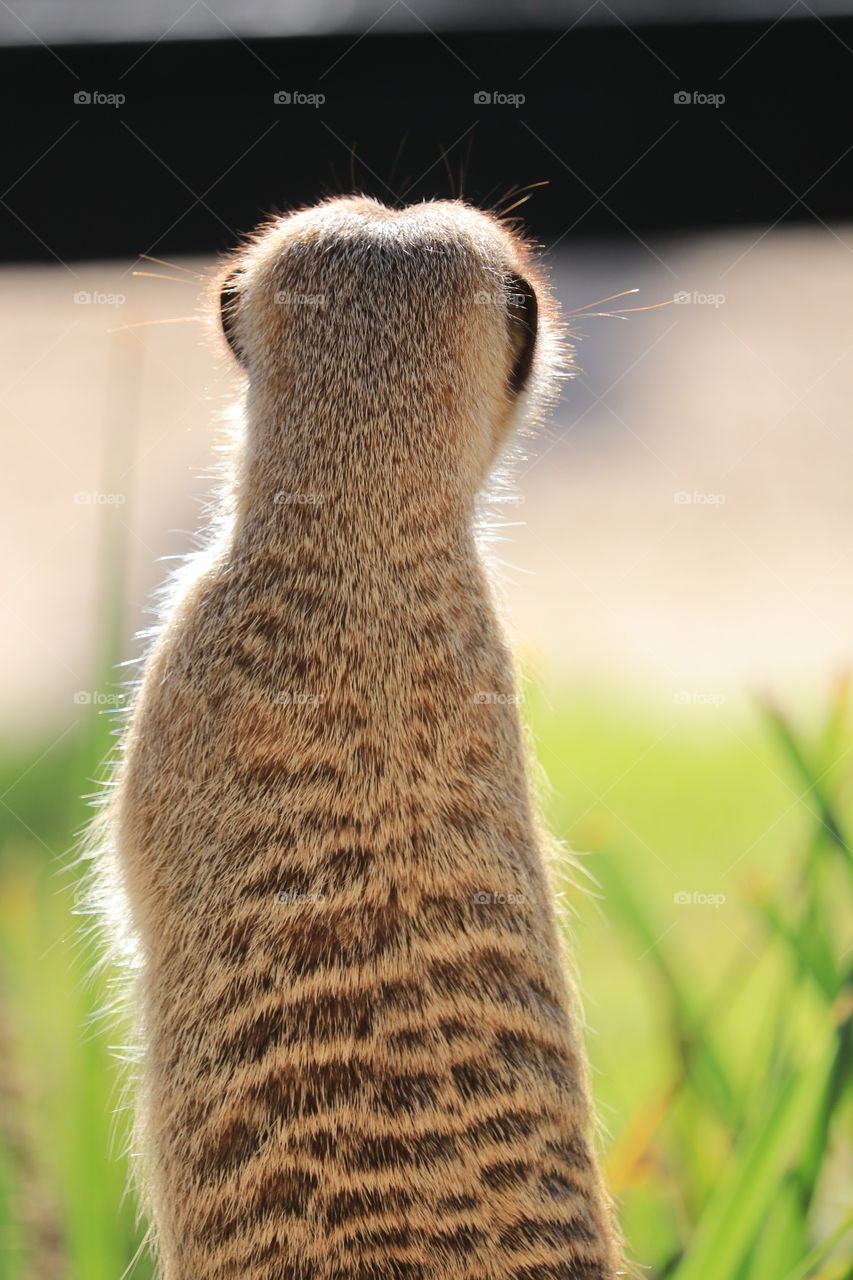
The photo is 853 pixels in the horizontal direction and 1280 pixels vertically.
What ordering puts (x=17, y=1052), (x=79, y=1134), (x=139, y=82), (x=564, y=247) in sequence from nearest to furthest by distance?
(x=79, y=1134) < (x=17, y=1052) < (x=139, y=82) < (x=564, y=247)

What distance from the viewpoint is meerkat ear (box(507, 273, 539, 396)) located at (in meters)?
0.65

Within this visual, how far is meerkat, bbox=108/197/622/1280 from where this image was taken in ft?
1.62

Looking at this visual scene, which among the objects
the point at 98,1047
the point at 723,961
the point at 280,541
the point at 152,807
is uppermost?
the point at 280,541

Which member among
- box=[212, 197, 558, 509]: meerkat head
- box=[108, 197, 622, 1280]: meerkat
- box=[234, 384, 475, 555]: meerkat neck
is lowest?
box=[108, 197, 622, 1280]: meerkat

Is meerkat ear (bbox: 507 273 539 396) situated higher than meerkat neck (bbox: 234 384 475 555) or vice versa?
meerkat ear (bbox: 507 273 539 396)

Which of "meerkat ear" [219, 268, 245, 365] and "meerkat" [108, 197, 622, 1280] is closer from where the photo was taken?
"meerkat" [108, 197, 622, 1280]

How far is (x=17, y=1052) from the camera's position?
91 cm

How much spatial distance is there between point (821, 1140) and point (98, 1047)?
0.51 meters

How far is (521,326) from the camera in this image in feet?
2.18

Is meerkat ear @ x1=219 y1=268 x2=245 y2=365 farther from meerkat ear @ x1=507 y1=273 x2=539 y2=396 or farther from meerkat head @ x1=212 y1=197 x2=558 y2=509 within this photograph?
meerkat ear @ x1=507 y1=273 x2=539 y2=396

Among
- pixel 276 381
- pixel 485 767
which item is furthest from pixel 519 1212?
pixel 276 381

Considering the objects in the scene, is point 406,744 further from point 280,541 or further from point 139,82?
point 139,82


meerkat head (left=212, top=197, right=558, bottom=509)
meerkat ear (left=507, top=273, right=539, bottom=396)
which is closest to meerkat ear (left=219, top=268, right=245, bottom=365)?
meerkat head (left=212, top=197, right=558, bottom=509)

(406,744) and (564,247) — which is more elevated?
(564,247)
